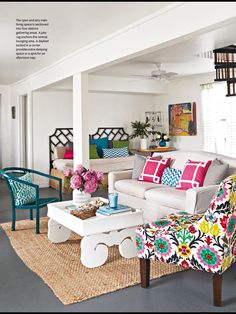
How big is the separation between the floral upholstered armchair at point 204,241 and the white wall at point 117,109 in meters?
6.26

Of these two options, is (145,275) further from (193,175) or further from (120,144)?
(120,144)

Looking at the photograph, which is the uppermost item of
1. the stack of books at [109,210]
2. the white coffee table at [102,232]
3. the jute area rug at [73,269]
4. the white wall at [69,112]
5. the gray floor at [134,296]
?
the white wall at [69,112]

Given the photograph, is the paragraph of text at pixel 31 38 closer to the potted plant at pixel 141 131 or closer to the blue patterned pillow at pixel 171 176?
the blue patterned pillow at pixel 171 176

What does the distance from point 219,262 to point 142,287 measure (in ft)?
2.24

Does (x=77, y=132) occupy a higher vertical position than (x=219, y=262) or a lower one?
higher

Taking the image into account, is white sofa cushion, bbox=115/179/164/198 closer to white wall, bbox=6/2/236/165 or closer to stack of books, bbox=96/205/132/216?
stack of books, bbox=96/205/132/216

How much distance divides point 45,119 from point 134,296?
6.20 metres

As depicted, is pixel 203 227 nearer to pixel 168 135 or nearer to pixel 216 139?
pixel 216 139

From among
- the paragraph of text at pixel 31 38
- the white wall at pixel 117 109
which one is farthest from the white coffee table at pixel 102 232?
the white wall at pixel 117 109

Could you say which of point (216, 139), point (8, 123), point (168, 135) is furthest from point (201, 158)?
point (8, 123)

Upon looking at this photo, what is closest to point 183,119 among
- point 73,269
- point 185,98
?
point 185,98

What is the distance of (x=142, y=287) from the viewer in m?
2.63

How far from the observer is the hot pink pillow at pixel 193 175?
4027 mm

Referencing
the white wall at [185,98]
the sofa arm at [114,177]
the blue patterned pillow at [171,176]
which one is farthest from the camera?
the white wall at [185,98]
